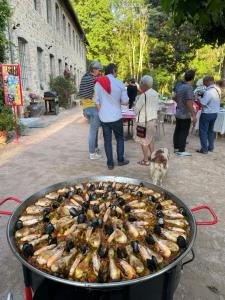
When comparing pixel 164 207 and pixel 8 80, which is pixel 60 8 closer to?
pixel 8 80

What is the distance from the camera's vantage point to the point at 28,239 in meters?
1.76

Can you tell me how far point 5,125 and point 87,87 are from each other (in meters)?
3.26

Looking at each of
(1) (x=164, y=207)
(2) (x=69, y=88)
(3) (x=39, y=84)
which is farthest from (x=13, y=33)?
(1) (x=164, y=207)

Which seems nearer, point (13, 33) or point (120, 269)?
→ point (120, 269)

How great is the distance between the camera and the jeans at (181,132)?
615 centimetres

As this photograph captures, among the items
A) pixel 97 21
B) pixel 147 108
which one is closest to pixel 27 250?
pixel 147 108

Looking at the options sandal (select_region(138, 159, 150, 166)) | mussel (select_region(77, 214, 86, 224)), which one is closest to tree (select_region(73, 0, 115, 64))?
sandal (select_region(138, 159, 150, 166))

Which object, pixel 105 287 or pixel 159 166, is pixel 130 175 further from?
pixel 105 287

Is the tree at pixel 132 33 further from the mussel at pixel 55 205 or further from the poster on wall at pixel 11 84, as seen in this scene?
the mussel at pixel 55 205

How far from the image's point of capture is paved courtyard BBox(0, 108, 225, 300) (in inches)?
98.3

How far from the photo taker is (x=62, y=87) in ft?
50.6

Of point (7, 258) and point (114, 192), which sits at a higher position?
point (114, 192)

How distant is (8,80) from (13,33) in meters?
3.88

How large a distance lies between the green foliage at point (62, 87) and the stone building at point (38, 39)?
40 centimetres
